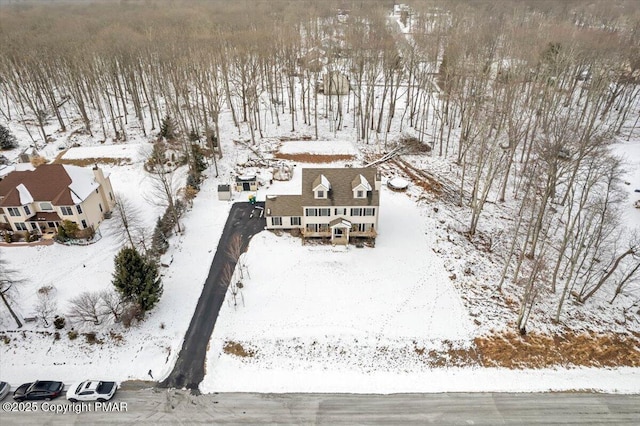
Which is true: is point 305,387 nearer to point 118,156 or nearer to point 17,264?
point 17,264

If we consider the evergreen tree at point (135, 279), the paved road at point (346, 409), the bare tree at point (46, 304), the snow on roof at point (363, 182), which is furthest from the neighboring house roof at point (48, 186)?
the snow on roof at point (363, 182)

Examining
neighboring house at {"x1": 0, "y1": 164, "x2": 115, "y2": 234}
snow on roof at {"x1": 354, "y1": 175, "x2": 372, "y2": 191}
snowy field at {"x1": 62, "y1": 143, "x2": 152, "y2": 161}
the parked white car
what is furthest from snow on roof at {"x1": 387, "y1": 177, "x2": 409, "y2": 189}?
the parked white car

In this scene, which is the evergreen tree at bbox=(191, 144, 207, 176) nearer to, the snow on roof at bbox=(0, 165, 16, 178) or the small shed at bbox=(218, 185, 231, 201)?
the small shed at bbox=(218, 185, 231, 201)

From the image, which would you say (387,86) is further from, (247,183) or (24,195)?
(24,195)

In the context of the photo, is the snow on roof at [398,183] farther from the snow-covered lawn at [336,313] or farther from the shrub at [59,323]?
the shrub at [59,323]

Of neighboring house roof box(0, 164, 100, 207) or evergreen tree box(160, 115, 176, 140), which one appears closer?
neighboring house roof box(0, 164, 100, 207)

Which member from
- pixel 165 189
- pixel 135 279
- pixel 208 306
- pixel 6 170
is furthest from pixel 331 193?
pixel 6 170
